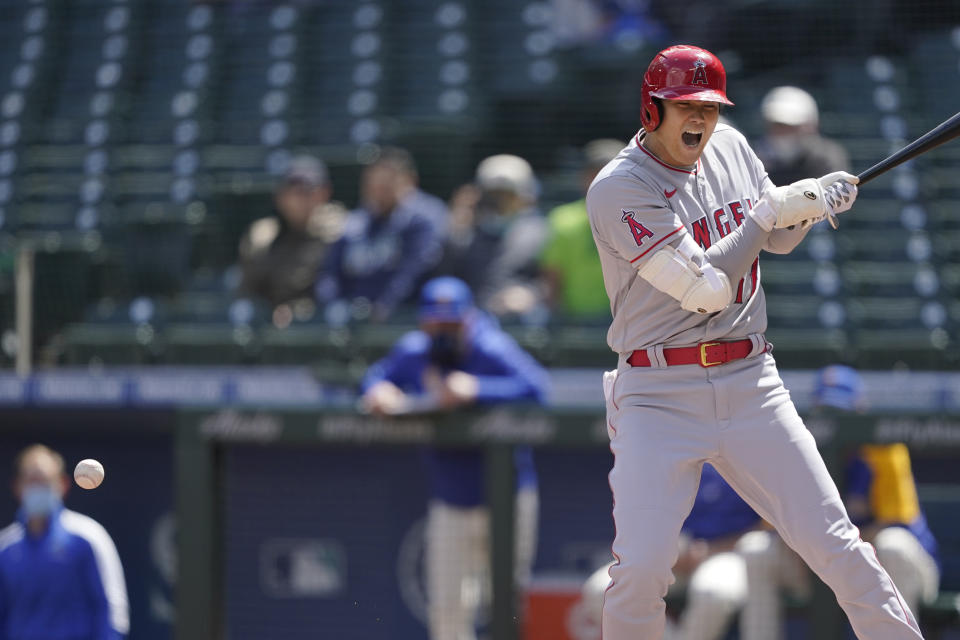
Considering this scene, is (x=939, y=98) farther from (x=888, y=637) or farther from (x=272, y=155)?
(x=888, y=637)

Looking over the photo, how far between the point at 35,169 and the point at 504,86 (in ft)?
9.65

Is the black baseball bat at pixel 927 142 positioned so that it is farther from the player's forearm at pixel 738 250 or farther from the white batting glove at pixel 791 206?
the player's forearm at pixel 738 250

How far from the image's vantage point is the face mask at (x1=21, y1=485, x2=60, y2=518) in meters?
5.09

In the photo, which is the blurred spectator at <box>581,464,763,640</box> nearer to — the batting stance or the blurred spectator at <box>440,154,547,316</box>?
the blurred spectator at <box>440,154,547,316</box>

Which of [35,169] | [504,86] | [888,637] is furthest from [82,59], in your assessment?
[888,637]

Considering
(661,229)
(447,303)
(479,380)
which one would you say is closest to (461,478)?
(479,380)

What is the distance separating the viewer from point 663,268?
2848 mm

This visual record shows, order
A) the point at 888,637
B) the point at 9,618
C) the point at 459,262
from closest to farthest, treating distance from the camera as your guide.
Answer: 1. the point at 888,637
2. the point at 9,618
3. the point at 459,262

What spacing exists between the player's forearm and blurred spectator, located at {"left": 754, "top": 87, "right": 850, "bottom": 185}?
3.10 metres

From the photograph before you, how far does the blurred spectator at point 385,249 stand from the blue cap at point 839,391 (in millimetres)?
2291

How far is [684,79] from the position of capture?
9.47ft

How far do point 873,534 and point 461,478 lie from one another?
4.81 ft

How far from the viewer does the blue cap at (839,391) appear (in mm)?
4820

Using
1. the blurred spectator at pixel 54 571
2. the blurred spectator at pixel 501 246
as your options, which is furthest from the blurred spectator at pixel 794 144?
the blurred spectator at pixel 54 571
